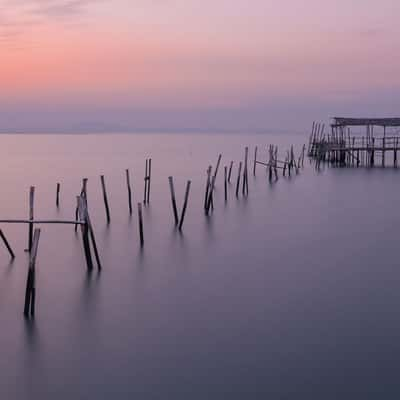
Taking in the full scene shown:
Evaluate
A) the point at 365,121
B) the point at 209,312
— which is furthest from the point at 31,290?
the point at 365,121

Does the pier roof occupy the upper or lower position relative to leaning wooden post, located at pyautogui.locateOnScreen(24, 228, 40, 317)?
upper

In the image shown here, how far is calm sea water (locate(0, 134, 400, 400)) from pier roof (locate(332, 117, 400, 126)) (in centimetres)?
1695

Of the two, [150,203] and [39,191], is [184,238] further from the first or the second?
[39,191]

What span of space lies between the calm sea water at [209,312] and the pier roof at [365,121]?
1695 cm

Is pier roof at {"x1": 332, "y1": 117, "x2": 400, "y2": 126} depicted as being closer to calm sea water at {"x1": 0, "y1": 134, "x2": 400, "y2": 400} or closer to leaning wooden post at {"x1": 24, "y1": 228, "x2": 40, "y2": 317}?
calm sea water at {"x1": 0, "y1": 134, "x2": 400, "y2": 400}

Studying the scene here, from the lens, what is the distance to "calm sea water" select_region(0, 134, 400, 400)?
6.12 m

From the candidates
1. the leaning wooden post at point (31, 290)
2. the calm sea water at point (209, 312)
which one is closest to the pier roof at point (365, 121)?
the calm sea water at point (209, 312)

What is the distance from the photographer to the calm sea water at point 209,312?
612 cm

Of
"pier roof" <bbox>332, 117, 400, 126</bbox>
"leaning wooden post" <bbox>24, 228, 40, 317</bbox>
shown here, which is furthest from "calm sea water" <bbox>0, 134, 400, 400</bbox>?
"pier roof" <bbox>332, 117, 400, 126</bbox>

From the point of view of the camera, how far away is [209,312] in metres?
8.30

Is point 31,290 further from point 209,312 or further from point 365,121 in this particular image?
point 365,121

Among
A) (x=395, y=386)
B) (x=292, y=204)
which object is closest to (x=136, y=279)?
(x=395, y=386)

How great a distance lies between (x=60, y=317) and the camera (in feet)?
26.2

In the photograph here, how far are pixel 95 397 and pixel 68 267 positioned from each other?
528 centimetres
